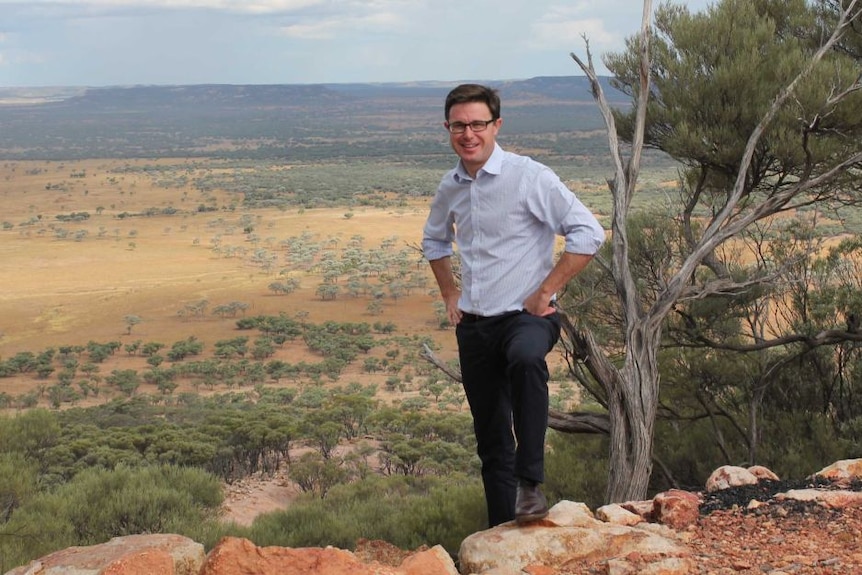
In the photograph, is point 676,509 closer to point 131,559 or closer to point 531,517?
point 531,517

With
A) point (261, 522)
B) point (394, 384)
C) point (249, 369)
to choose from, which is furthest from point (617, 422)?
point (249, 369)

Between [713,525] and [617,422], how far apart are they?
5.45ft

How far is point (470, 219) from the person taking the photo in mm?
3318

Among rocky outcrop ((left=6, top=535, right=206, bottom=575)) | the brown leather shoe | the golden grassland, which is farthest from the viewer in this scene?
the golden grassland

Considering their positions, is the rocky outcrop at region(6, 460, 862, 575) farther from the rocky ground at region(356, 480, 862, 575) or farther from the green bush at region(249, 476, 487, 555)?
the green bush at region(249, 476, 487, 555)

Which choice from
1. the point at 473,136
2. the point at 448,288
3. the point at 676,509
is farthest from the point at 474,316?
the point at 676,509

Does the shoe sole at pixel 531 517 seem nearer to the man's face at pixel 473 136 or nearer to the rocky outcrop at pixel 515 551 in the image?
the rocky outcrop at pixel 515 551

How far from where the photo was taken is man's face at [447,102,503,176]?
3.23 meters

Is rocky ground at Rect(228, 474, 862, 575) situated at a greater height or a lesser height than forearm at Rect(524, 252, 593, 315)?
lesser

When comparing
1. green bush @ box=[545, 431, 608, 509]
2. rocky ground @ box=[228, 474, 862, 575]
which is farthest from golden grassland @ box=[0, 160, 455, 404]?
rocky ground @ box=[228, 474, 862, 575]

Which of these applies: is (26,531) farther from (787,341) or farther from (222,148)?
(222,148)

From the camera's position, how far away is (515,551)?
3.30m

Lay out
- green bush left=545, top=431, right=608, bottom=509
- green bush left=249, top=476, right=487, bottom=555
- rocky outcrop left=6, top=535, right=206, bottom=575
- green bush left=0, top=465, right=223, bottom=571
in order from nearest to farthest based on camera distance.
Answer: rocky outcrop left=6, top=535, right=206, bottom=575 < green bush left=249, top=476, right=487, bottom=555 < green bush left=0, top=465, right=223, bottom=571 < green bush left=545, top=431, right=608, bottom=509

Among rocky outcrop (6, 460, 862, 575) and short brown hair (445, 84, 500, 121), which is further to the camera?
short brown hair (445, 84, 500, 121)
